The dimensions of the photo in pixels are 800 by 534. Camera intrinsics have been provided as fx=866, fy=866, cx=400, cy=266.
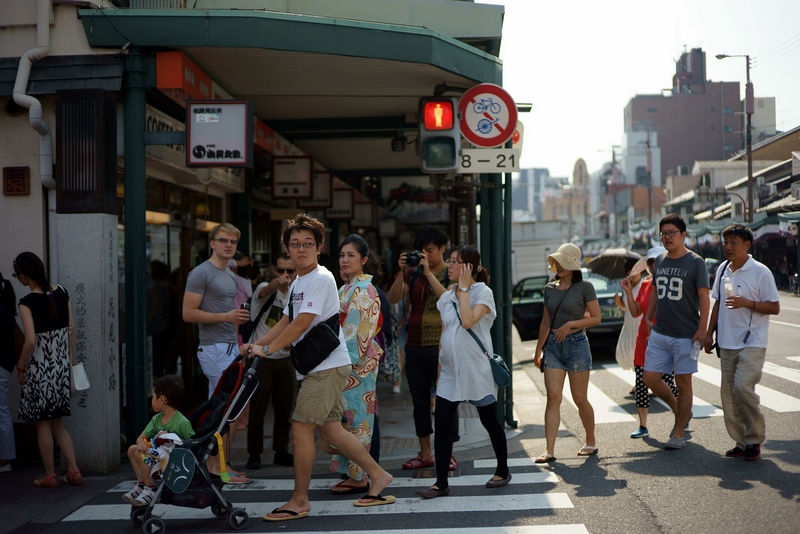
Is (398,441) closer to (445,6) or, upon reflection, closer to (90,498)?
(90,498)

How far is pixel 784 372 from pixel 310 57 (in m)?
7.68

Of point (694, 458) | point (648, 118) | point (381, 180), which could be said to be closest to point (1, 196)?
A: point (694, 458)

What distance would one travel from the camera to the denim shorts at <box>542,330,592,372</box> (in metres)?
7.53

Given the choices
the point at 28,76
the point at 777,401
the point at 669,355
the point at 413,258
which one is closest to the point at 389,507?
the point at 413,258

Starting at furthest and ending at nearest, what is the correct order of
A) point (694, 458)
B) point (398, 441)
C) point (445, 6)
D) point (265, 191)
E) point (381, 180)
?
point (381, 180) < point (265, 191) < point (445, 6) < point (398, 441) < point (694, 458)

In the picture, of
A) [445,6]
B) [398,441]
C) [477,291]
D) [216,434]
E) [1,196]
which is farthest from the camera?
[445,6]

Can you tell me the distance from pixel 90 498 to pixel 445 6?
680 cm

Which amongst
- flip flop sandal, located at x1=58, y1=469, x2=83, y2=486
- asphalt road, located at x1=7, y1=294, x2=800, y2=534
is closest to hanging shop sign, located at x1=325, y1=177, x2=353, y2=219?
asphalt road, located at x1=7, y1=294, x2=800, y2=534

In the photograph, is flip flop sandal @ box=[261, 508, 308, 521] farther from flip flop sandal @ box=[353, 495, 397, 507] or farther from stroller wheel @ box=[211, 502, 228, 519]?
flip flop sandal @ box=[353, 495, 397, 507]

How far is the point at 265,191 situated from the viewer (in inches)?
610

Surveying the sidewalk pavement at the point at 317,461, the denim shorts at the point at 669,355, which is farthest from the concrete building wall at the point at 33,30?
the denim shorts at the point at 669,355

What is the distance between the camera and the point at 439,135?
9.00 metres

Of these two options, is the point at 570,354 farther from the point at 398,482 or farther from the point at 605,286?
→ the point at 605,286

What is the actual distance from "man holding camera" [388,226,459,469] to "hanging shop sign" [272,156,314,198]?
237 inches
